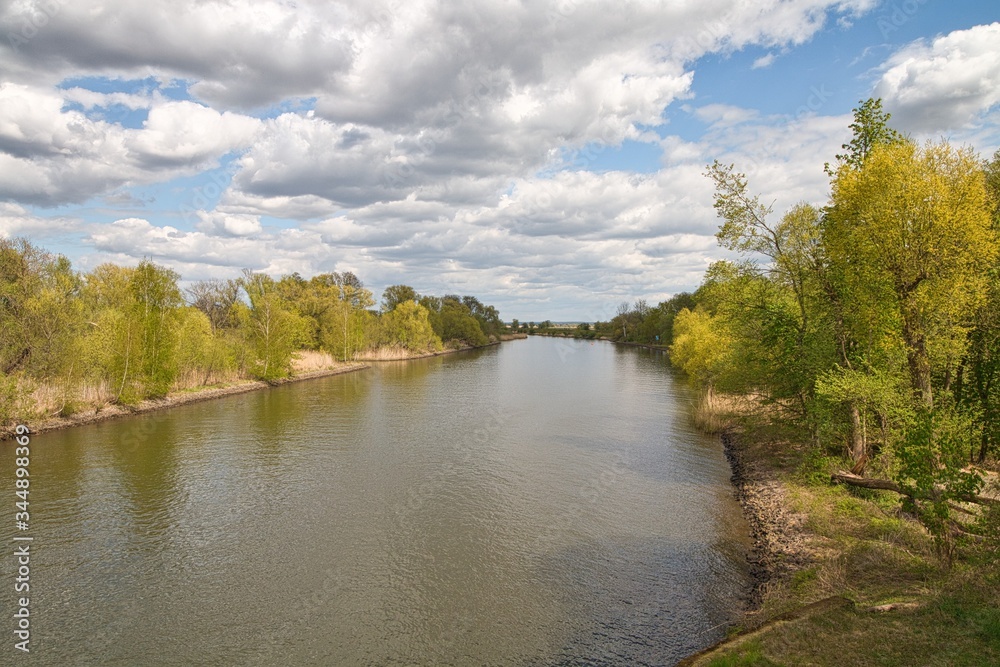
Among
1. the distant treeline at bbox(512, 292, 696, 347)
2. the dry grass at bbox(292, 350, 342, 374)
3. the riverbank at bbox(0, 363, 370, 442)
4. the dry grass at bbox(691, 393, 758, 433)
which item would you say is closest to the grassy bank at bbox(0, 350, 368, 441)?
the riverbank at bbox(0, 363, 370, 442)

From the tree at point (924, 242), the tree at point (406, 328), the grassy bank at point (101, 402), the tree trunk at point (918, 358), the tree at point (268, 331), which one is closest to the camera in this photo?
the tree at point (924, 242)

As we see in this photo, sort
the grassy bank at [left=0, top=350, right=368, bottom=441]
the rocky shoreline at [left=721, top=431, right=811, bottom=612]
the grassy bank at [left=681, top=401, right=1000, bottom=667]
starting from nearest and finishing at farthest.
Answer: the grassy bank at [left=681, top=401, right=1000, bottom=667] < the rocky shoreline at [left=721, top=431, right=811, bottom=612] < the grassy bank at [left=0, top=350, right=368, bottom=441]

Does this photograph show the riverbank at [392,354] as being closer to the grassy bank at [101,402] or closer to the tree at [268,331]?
the tree at [268,331]

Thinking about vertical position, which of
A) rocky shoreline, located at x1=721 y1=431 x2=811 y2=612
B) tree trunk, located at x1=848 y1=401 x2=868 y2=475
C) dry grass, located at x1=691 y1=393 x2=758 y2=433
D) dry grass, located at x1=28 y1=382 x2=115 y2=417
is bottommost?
rocky shoreline, located at x1=721 y1=431 x2=811 y2=612

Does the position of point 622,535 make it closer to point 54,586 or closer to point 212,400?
point 54,586

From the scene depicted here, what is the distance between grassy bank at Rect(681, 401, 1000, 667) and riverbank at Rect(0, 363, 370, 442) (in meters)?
33.8

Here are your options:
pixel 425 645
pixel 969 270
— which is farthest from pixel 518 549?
pixel 969 270

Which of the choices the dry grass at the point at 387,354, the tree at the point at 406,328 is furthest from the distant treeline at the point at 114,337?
the tree at the point at 406,328

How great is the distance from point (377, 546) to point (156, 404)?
29.3 meters

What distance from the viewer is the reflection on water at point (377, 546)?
10984 millimetres

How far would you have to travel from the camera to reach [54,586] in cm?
1282

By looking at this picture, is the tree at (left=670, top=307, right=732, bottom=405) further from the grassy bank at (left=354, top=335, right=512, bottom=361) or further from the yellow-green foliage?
the grassy bank at (left=354, top=335, right=512, bottom=361)

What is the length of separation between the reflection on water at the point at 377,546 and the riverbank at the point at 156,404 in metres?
1.45

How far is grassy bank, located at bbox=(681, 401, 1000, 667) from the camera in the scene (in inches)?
309
